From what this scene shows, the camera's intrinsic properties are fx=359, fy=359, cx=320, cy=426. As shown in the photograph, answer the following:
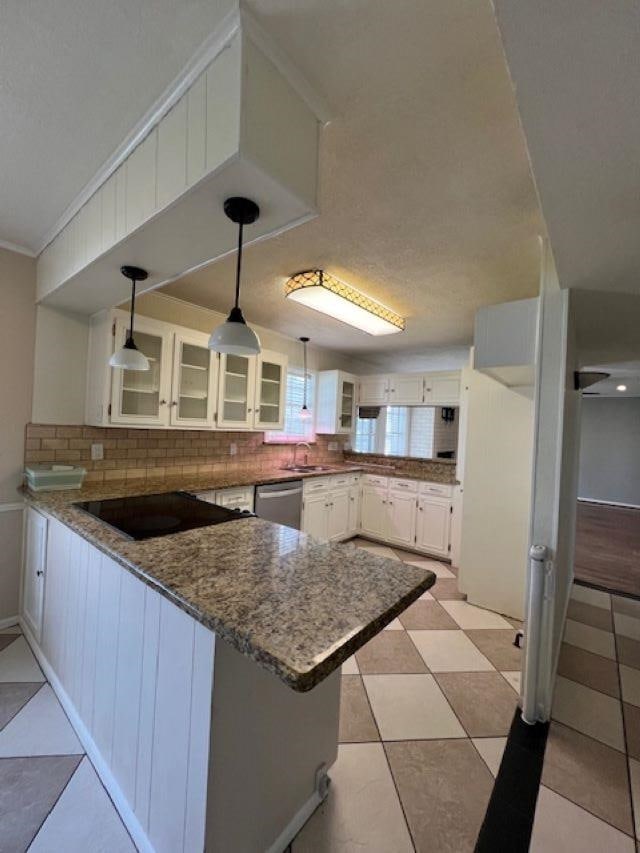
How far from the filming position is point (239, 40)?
0.94m

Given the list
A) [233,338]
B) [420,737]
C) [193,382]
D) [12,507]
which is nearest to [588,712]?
[420,737]

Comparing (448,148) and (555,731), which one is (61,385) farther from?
(555,731)

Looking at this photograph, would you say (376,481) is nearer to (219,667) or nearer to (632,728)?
(632,728)

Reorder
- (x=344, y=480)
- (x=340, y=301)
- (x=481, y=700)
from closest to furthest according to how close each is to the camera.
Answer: (x=481, y=700)
(x=340, y=301)
(x=344, y=480)

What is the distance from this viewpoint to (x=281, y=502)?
3346 millimetres

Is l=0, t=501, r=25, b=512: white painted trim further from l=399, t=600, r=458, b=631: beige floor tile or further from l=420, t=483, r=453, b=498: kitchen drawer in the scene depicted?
l=420, t=483, r=453, b=498: kitchen drawer

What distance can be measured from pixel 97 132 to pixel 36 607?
2.43 metres

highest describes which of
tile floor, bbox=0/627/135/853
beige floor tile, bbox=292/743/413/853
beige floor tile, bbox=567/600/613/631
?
beige floor tile, bbox=567/600/613/631

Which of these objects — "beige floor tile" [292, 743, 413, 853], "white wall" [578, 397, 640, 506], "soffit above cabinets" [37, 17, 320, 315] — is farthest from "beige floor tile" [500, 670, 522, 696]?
"white wall" [578, 397, 640, 506]

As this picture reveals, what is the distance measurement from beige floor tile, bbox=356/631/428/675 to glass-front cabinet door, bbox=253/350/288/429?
209cm

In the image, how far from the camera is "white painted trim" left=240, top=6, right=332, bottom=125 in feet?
3.05

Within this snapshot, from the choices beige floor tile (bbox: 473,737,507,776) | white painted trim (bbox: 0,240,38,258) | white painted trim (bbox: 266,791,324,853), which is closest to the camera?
white painted trim (bbox: 266,791,324,853)

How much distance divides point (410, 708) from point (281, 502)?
6.15ft

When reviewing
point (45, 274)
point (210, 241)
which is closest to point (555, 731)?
point (210, 241)
